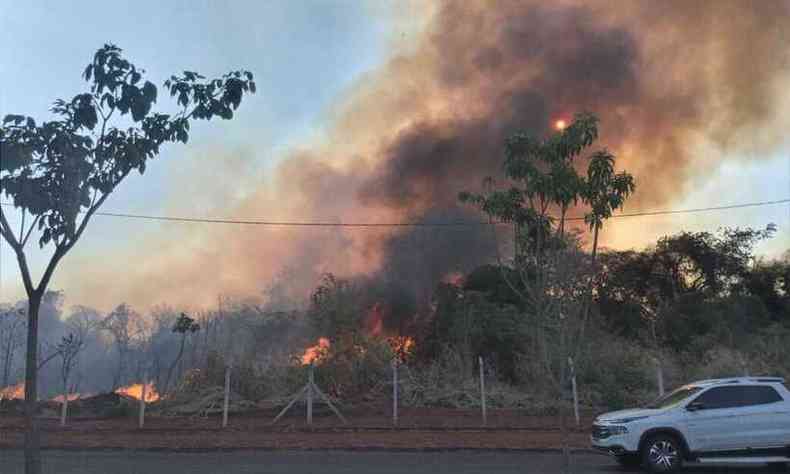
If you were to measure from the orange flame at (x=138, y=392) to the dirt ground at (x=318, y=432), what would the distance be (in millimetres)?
2528

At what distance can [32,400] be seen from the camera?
5.91 metres

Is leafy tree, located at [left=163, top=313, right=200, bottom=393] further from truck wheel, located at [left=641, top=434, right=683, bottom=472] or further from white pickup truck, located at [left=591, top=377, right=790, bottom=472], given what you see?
truck wheel, located at [left=641, top=434, right=683, bottom=472]

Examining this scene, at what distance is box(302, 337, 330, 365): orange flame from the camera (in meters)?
25.0

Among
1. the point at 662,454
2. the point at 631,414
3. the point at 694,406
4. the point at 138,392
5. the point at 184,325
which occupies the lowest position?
the point at 662,454

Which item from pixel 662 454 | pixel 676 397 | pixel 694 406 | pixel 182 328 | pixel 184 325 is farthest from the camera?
pixel 184 325

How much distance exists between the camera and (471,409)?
22.1 m

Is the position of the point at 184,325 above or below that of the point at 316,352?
above

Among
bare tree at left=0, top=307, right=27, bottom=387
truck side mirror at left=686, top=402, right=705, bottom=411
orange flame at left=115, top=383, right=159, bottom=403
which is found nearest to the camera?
truck side mirror at left=686, top=402, right=705, bottom=411

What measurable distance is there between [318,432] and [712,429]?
9.97m

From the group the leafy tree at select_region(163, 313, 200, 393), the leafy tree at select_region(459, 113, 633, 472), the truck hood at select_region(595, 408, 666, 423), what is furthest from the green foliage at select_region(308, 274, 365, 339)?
the leafy tree at select_region(459, 113, 633, 472)

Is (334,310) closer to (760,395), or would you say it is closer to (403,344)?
(403,344)

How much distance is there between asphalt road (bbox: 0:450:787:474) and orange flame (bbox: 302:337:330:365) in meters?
10.4

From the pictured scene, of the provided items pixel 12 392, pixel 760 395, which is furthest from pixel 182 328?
pixel 760 395

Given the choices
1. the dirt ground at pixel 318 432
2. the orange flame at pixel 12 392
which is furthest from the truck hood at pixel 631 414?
the orange flame at pixel 12 392
